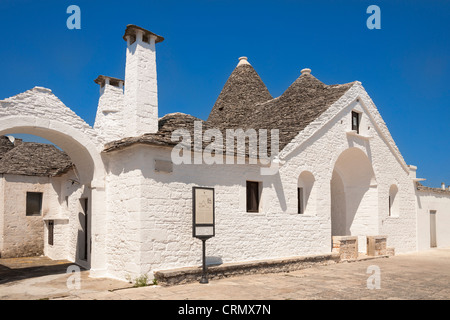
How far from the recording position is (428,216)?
61.4 ft

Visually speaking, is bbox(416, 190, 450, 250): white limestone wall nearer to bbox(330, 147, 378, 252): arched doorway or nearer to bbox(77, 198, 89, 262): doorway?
bbox(330, 147, 378, 252): arched doorway

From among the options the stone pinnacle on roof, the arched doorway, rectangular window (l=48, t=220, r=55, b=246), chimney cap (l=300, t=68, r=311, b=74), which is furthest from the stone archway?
the stone pinnacle on roof

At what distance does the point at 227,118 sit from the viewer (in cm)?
1911

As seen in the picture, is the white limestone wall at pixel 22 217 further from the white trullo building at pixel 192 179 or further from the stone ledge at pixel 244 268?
the stone ledge at pixel 244 268

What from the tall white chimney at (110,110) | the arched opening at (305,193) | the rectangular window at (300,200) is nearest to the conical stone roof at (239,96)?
the arched opening at (305,193)

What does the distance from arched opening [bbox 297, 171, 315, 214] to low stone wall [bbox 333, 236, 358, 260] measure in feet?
4.96

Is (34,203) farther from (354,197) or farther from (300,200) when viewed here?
(354,197)

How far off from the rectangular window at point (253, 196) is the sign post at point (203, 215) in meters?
2.18

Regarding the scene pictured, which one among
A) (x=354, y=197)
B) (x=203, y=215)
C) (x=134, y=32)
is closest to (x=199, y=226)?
(x=203, y=215)

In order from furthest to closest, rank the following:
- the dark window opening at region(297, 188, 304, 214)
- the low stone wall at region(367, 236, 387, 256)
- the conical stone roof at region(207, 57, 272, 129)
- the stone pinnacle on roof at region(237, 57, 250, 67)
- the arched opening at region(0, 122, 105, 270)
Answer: the stone pinnacle on roof at region(237, 57, 250, 67) → the conical stone roof at region(207, 57, 272, 129) → the low stone wall at region(367, 236, 387, 256) → the dark window opening at region(297, 188, 304, 214) → the arched opening at region(0, 122, 105, 270)

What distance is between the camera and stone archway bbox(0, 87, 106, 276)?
8711 millimetres

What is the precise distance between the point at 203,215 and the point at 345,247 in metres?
6.46
